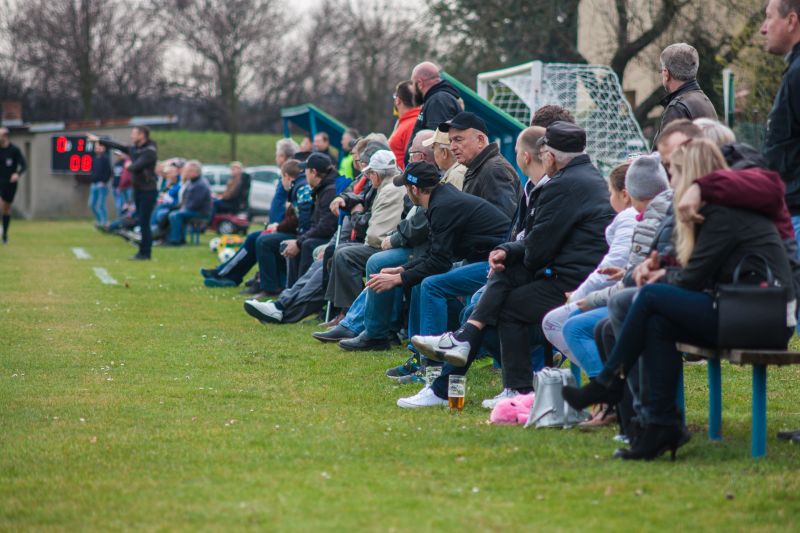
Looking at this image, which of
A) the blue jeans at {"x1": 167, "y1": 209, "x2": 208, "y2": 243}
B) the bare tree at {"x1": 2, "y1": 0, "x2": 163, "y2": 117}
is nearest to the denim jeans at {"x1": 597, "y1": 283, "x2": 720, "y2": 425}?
the blue jeans at {"x1": 167, "y1": 209, "x2": 208, "y2": 243}

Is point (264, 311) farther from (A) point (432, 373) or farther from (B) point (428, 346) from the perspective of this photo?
(B) point (428, 346)

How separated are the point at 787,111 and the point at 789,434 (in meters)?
1.68

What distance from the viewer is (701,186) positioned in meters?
5.28

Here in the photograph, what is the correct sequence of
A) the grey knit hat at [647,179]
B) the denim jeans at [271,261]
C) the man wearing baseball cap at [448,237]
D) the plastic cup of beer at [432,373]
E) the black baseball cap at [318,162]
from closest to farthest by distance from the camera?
the grey knit hat at [647,179] → the plastic cup of beer at [432,373] → the man wearing baseball cap at [448,237] → the black baseball cap at [318,162] → the denim jeans at [271,261]

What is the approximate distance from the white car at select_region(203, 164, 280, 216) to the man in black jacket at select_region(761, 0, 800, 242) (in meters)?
32.3

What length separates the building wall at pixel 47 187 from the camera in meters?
37.1

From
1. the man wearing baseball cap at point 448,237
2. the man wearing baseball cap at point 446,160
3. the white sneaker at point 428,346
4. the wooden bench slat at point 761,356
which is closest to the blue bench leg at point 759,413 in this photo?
the wooden bench slat at point 761,356

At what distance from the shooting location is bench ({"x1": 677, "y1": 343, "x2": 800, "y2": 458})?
212 inches

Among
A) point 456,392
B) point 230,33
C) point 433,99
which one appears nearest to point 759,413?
point 456,392

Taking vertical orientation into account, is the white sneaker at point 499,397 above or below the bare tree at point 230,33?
below

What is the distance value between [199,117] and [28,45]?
12.7m

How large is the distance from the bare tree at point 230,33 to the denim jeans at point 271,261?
3499cm

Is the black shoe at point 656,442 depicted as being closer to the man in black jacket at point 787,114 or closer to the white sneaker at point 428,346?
the man in black jacket at point 787,114

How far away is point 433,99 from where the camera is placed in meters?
10.5
